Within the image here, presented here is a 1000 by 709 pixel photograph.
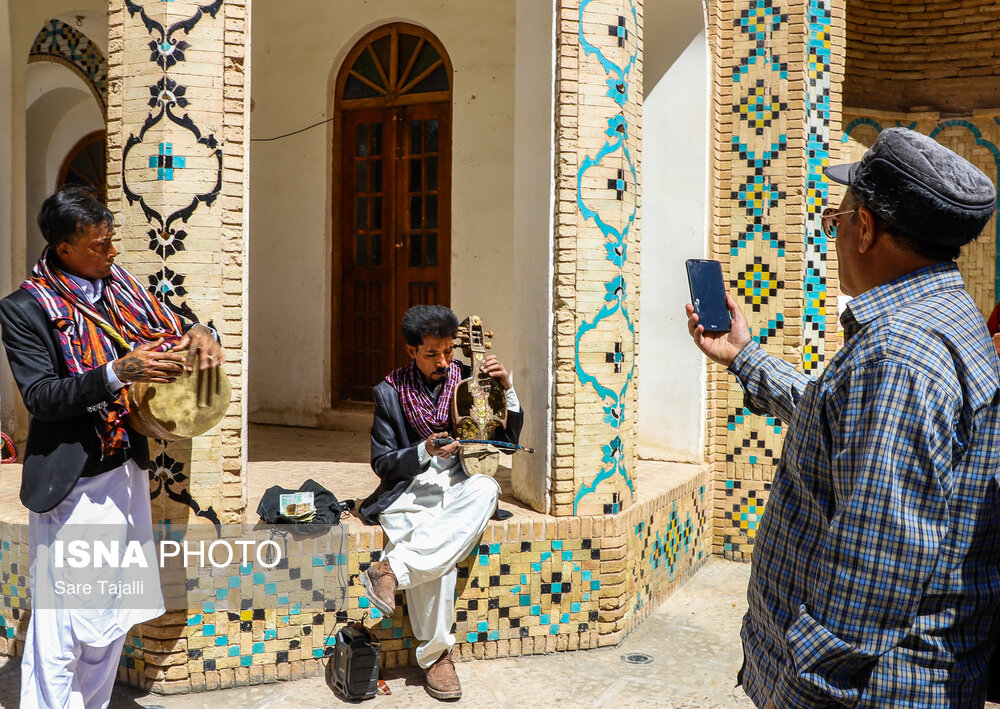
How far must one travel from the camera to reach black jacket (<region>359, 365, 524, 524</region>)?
405 cm

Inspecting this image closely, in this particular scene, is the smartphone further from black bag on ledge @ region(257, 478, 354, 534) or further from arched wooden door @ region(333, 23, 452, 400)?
arched wooden door @ region(333, 23, 452, 400)

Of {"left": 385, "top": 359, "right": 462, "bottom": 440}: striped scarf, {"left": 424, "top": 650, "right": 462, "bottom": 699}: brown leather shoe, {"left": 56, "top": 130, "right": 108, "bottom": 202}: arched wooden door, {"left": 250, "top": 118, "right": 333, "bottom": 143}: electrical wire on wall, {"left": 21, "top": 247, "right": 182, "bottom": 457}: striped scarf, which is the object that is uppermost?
{"left": 56, "top": 130, "right": 108, "bottom": 202}: arched wooden door

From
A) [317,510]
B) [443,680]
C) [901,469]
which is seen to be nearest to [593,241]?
[317,510]

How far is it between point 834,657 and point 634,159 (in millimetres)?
3405

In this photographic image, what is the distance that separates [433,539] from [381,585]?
11.5 inches

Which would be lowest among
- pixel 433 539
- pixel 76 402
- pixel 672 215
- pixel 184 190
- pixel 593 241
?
pixel 433 539

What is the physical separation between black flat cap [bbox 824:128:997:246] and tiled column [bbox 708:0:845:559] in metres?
4.08

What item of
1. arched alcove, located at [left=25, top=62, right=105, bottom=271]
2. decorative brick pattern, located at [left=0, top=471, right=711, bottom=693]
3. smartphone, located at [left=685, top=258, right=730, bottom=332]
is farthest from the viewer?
arched alcove, located at [left=25, top=62, right=105, bottom=271]

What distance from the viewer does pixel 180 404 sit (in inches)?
124

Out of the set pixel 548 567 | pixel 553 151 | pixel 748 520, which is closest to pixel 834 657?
pixel 548 567

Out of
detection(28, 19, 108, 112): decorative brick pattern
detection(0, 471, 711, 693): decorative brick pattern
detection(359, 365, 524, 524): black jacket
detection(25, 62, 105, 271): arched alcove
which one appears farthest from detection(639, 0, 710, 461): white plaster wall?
detection(25, 62, 105, 271): arched alcove

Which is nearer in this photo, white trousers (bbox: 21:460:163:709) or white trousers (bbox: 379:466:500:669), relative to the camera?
white trousers (bbox: 21:460:163:709)

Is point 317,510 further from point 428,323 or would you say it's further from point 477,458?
point 428,323

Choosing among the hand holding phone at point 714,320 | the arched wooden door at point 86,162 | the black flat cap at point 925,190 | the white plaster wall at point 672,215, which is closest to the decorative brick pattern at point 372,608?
the white plaster wall at point 672,215
